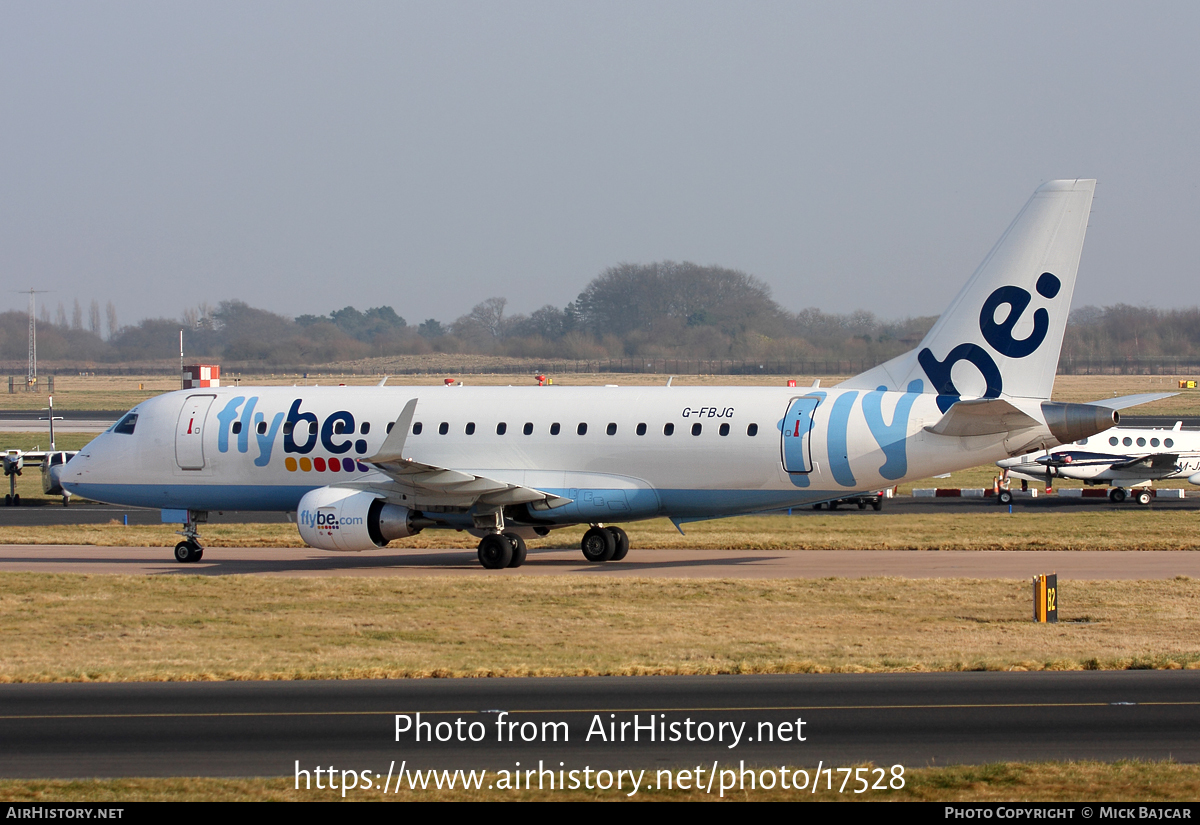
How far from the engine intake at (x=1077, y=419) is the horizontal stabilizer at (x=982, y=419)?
1.10 feet

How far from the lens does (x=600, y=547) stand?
30.2 meters

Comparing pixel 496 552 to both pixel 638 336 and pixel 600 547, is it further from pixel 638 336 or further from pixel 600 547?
pixel 638 336

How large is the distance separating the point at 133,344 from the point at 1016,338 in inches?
5225

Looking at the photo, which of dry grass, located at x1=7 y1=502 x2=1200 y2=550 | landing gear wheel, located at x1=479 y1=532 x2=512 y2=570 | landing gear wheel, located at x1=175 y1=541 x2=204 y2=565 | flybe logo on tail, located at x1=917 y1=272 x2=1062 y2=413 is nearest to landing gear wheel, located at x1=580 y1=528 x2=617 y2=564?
landing gear wheel, located at x1=479 y1=532 x2=512 y2=570

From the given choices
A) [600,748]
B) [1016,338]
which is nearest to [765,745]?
[600,748]

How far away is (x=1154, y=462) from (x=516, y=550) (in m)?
29.1

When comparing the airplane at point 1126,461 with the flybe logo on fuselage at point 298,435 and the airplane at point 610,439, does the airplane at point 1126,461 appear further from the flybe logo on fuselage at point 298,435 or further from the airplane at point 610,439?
the flybe logo on fuselage at point 298,435

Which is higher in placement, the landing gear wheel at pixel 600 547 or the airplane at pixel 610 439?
the airplane at pixel 610 439

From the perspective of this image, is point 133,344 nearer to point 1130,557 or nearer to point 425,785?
point 1130,557

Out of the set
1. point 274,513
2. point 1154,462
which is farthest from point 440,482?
point 1154,462

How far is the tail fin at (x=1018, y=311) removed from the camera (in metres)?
25.8

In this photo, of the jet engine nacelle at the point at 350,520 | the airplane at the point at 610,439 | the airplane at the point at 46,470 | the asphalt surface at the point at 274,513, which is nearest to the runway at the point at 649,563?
the jet engine nacelle at the point at 350,520

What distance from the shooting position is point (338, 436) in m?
30.4

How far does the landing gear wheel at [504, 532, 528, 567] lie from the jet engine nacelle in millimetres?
2261
